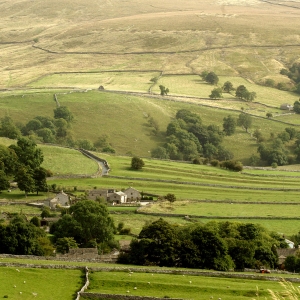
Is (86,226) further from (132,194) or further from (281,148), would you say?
(281,148)

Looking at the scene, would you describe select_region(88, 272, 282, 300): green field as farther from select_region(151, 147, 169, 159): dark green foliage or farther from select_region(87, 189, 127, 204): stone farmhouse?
select_region(151, 147, 169, 159): dark green foliage

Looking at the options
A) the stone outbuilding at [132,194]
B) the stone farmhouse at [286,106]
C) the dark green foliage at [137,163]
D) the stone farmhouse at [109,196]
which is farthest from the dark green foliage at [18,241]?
the stone farmhouse at [286,106]

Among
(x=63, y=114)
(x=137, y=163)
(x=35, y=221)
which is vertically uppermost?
(x=35, y=221)

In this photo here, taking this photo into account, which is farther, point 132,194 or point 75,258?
point 132,194

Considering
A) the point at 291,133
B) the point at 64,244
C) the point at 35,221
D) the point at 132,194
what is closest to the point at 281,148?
the point at 291,133

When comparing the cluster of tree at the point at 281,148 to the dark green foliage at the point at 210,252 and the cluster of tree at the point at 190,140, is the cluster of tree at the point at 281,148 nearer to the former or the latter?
the cluster of tree at the point at 190,140

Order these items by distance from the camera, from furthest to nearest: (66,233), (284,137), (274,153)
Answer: (284,137) → (274,153) → (66,233)
